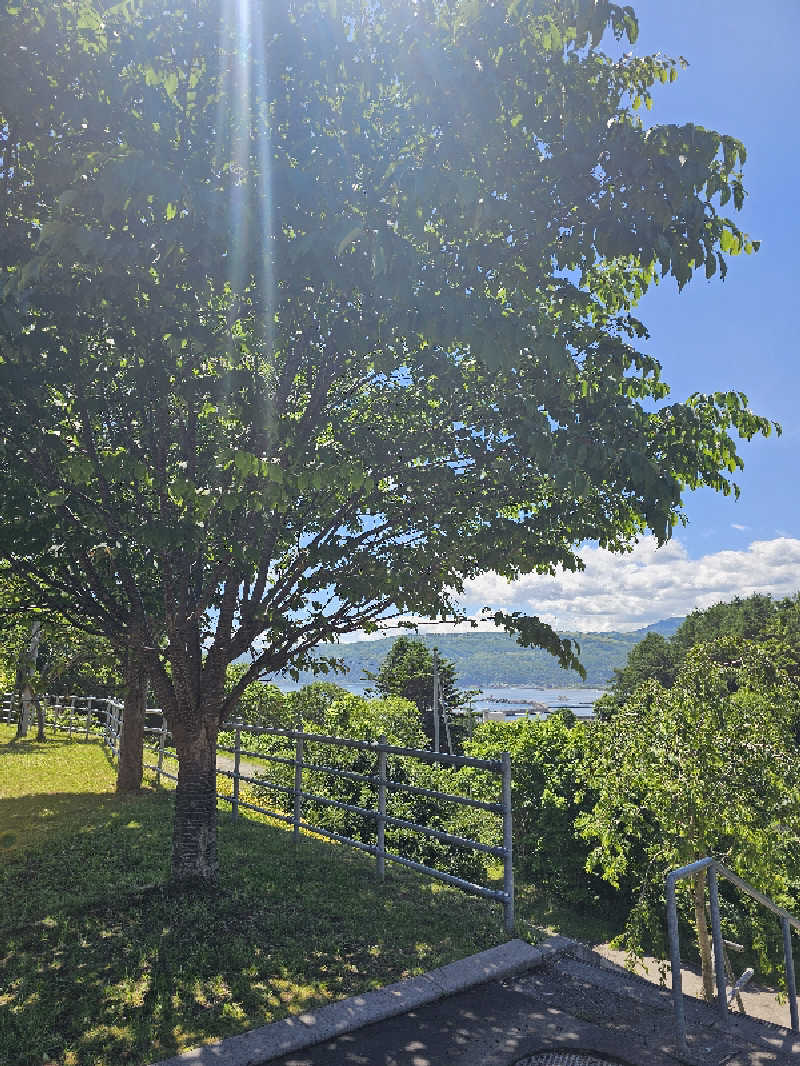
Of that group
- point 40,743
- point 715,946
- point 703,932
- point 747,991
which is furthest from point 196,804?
point 40,743

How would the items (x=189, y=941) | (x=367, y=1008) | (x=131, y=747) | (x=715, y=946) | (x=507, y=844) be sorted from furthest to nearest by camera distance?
(x=131, y=747), (x=507, y=844), (x=189, y=941), (x=715, y=946), (x=367, y=1008)

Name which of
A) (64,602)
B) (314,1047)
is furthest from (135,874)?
(314,1047)

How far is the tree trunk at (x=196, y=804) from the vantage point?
706cm

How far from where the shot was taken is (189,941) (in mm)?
5617

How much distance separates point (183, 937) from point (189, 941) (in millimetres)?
115

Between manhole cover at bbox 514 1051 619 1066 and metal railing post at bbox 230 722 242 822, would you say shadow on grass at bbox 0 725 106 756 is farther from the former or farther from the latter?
manhole cover at bbox 514 1051 619 1066

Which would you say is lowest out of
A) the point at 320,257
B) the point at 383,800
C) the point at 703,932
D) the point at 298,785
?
the point at 703,932

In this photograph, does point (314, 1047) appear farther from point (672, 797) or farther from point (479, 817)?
point (479, 817)

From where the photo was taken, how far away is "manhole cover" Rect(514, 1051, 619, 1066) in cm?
392

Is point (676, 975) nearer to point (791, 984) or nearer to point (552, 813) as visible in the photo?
point (791, 984)

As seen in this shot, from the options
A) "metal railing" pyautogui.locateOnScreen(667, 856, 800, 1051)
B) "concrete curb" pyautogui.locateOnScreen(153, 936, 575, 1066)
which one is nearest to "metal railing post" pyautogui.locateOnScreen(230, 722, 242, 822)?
"concrete curb" pyautogui.locateOnScreen(153, 936, 575, 1066)

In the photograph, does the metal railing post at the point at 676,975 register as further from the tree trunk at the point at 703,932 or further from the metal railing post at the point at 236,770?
the metal railing post at the point at 236,770

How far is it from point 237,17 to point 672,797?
7.51 metres

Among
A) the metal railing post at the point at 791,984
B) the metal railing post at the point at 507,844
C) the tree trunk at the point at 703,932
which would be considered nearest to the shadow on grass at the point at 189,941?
the metal railing post at the point at 507,844
